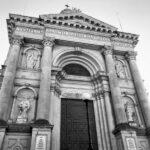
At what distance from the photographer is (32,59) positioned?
56.2 feet

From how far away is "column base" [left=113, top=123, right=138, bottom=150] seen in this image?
494 inches

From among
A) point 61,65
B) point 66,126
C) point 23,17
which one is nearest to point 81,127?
point 66,126

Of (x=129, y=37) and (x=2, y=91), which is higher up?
(x=129, y=37)

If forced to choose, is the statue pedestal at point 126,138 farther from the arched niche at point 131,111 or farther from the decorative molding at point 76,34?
the decorative molding at point 76,34

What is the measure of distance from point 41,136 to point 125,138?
6359 mm

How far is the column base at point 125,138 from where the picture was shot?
12552mm

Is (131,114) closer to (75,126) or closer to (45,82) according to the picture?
(75,126)

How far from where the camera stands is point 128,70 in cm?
1947

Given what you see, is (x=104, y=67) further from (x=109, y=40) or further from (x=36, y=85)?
(x=36, y=85)

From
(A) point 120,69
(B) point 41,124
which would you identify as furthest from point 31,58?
(A) point 120,69

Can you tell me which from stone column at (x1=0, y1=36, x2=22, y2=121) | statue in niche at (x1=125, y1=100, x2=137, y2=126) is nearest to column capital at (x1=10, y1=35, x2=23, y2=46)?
stone column at (x1=0, y1=36, x2=22, y2=121)

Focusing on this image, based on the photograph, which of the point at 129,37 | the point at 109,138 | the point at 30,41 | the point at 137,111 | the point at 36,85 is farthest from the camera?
the point at 129,37

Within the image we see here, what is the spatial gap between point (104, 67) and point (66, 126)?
756 cm

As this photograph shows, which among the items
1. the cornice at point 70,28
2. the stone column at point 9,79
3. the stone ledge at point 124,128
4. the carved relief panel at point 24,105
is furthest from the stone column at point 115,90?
the stone column at point 9,79
